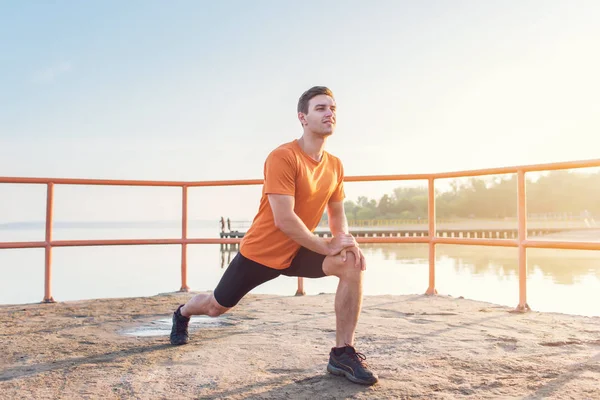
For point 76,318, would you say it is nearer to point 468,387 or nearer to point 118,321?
point 118,321

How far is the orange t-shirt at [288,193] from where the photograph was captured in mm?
2371

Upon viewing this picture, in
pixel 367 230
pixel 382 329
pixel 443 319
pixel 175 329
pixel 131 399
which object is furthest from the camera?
pixel 367 230

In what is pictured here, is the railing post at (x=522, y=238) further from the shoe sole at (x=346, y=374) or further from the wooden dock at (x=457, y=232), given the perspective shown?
the wooden dock at (x=457, y=232)

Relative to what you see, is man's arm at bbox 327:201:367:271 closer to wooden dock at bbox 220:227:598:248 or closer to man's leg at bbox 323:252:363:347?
man's leg at bbox 323:252:363:347

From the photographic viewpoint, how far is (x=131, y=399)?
6.87 ft

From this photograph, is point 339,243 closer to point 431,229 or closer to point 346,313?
point 346,313

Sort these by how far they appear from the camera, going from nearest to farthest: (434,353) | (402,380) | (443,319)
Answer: (402,380)
(434,353)
(443,319)

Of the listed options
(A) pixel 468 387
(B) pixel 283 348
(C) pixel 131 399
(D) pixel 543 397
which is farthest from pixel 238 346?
(D) pixel 543 397

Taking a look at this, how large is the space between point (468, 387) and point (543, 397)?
0.90ft

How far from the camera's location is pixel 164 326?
3635mm

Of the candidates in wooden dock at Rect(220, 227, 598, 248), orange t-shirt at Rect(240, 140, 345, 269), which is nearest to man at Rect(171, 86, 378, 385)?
orange t-shirt at Rect(240, 140, 345, 269)

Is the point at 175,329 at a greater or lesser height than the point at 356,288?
lesser

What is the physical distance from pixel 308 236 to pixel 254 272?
0.39 metres

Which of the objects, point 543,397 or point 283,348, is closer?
point 543,397
